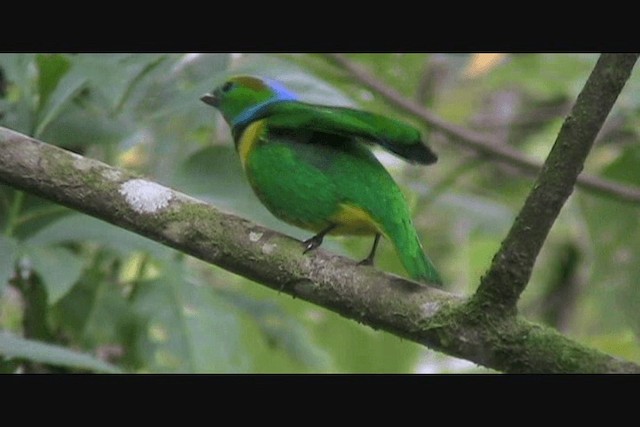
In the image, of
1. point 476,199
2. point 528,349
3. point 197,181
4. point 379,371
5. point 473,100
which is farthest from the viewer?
point 473,100

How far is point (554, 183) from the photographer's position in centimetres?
147

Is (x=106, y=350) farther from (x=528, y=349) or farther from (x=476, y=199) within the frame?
(x=476, y=199)

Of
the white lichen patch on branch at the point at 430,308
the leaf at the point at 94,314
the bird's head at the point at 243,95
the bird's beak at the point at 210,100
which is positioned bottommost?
the leaf at the point at 94,314

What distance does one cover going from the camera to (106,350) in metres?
2.93

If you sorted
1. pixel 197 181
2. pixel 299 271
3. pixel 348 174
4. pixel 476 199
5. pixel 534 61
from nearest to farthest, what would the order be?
1. pixel 299 271
2. pixel 348 174
3. pixel 197 181
4. pixel 534 61
5. pixel 476 199

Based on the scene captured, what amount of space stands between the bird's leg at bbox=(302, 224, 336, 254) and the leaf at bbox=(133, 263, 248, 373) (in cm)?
102

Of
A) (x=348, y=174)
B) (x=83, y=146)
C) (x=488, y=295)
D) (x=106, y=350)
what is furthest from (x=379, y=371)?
(x=488, y=295)

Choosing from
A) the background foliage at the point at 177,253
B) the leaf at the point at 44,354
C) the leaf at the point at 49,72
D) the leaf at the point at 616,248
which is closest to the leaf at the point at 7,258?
the background foliage at the point at 177,253

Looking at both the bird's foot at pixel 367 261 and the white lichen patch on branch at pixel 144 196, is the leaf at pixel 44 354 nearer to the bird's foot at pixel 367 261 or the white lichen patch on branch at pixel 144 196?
the white lichen patch on branch at pixel 144 196

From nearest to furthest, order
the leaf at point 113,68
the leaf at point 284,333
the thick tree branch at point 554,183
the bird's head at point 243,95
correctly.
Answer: the thick tree branch at point 554,183, the bird's head at point 243,95, the leaf at point 113,68, the leaf at point 284,333

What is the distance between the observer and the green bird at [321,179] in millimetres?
1847

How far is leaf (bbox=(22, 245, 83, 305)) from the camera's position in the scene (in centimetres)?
248

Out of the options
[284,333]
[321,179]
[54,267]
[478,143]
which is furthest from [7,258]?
[478,143]

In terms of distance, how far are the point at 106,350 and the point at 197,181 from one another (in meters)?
0.50
